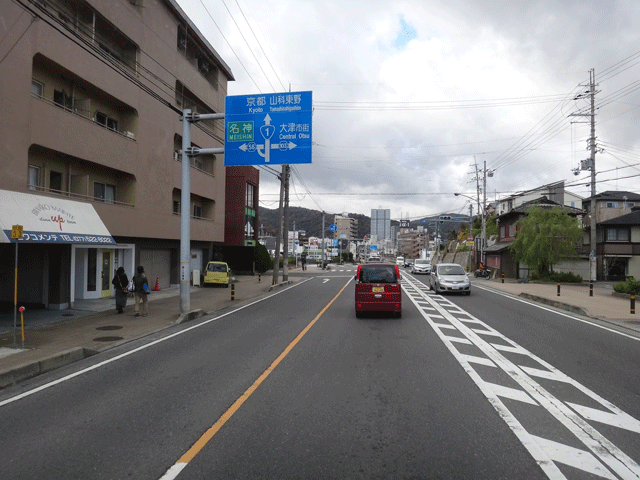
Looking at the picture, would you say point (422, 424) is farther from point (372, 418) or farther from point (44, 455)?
point (44, 455)

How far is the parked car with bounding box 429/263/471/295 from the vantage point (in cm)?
2381

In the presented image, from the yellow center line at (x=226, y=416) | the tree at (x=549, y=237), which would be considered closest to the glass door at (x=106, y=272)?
the yellow center line at (x=226, y=416)

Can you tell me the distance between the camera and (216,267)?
30.3 metres

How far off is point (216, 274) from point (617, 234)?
3544 cm

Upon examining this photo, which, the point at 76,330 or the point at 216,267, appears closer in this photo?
the point at 76,330

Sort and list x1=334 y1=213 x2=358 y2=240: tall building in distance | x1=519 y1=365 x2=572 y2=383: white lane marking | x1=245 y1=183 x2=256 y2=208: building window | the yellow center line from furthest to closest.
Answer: x1=334 y1=213 x2=358 y2=240: tall building in distance → x1=245 y1=183 x2=256 y2=208: building window → x1=519 y1=365 x2=572 y2=383: white lane marking → the yellow center line

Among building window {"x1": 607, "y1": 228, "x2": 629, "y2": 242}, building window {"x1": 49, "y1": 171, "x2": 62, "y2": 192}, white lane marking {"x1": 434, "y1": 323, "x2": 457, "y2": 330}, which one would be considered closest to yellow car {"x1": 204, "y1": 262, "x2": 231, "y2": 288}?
building window {"x1": 49, "y1": 171, "x2": 62, "y2": 192}

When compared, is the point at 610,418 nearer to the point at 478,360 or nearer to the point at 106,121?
the point at 478,360

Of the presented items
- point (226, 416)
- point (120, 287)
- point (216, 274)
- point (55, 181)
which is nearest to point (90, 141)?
point (55, 181)

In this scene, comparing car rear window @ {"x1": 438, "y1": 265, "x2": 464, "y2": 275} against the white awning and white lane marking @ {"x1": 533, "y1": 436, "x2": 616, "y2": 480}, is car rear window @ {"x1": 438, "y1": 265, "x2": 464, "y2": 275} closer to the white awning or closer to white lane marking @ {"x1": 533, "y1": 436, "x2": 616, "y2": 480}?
the white awning

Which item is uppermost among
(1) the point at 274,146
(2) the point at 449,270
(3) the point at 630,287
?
(1) the point at 274,146

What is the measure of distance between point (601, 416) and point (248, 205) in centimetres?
3878

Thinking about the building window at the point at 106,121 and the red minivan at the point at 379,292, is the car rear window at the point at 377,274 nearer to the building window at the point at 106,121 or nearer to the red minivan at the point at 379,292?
the red minivan at the point at 379,292

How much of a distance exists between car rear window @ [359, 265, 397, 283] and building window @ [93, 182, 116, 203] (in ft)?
39.5
